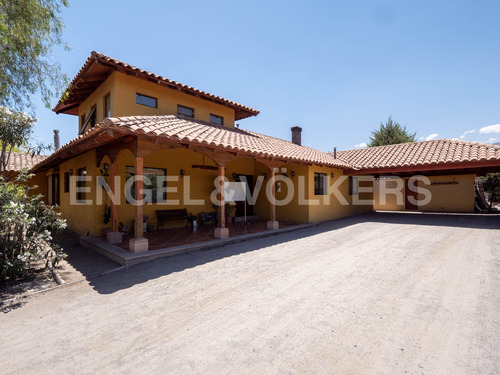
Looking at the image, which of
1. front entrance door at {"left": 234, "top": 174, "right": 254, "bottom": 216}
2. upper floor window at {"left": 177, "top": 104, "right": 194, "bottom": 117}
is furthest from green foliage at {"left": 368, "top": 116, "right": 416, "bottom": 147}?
upper floor window at {"left": 177, "top": 104, "right": 194, "bottom": 117}

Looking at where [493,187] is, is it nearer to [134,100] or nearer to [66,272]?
[134,100]

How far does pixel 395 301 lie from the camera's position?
3.54 m

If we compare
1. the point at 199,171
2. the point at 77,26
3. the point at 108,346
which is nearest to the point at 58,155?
the point at 77,26

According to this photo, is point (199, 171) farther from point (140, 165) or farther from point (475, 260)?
point (475, 260)

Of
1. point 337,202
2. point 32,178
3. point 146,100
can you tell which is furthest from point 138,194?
point 32,178

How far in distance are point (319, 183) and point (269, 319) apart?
9868mm

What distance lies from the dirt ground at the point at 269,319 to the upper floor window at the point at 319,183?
648cm

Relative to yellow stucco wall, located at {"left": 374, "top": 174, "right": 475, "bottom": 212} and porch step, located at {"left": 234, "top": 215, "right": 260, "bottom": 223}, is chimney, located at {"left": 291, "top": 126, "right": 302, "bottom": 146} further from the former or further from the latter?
yellow stucco wall, located at {"left": 374, "top": 174, "right": 475, "bottom": 212}

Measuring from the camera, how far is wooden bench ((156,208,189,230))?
9078 mm

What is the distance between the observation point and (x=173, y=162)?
9.59 meters

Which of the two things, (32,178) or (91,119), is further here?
(32,178)

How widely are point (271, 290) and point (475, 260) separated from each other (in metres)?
4.95

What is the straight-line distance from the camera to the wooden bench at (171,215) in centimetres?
908

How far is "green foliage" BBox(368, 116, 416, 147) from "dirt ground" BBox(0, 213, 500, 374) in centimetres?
2528
